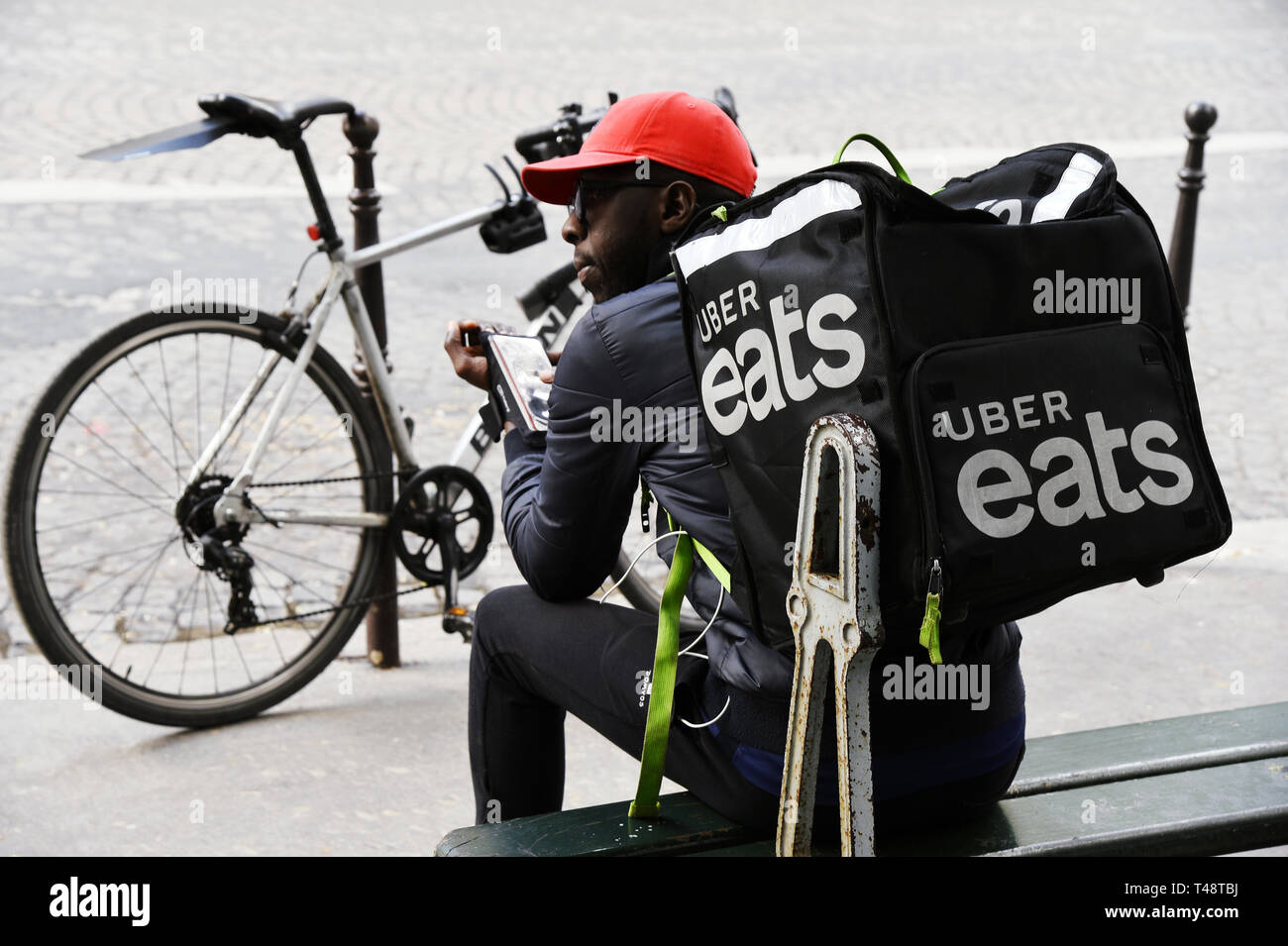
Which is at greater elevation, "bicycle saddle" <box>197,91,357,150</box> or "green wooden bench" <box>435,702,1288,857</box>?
"bicycle saddle" <box>197,91,357,150</box>

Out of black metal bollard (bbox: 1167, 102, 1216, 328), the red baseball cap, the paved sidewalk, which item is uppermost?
black metal bollard (bbox: 1167, 102, 1216, 328)

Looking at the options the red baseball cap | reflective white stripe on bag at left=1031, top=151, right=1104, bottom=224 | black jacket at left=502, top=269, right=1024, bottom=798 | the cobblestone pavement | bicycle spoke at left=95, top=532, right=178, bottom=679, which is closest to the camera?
reflective white stripe on bag at left=1031, top=151, right=1104, bottom=224

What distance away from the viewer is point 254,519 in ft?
12.2

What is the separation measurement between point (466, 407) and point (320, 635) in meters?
2.46

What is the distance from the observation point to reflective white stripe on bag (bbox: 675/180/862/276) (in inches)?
76.4

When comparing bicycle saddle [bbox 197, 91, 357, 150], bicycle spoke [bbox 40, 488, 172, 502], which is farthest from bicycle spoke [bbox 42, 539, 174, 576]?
bicycle saddle [bbox 197, 91, 357, 150]

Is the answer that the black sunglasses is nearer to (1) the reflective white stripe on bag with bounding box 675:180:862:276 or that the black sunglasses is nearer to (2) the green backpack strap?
(1) the reflective white stripe on bag with bounding box 675:180:862:276

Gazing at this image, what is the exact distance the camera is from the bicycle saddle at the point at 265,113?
3.55 m

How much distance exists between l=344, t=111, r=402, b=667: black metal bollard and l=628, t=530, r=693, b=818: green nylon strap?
1768 millimetres

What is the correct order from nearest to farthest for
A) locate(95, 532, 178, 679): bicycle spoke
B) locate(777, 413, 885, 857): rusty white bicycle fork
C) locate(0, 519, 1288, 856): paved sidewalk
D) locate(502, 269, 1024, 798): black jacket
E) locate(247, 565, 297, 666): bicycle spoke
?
locate(777, 413, 885, 857): rusty white bicycle fork → locate(502, 269, 1024, 798): black jacket → locate(0, 519, 1288, 856): paved sidewalk → locate(247, 565, 297, 666): bicycle spoke → locate(95, 532, 178, 679): bicycle spoke

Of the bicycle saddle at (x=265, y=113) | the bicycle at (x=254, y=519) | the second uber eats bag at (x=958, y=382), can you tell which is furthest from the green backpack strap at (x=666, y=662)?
the bicycle saddle at (x=265, y=113)

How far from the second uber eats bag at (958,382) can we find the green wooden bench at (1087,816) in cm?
43

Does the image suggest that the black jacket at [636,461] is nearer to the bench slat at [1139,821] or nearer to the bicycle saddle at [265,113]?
the bench slat at [1139,821]
